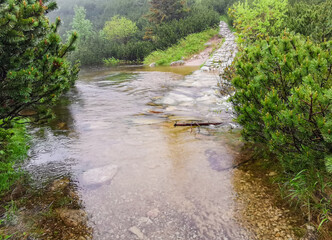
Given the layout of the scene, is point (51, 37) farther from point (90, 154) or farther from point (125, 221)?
point (125, 221)

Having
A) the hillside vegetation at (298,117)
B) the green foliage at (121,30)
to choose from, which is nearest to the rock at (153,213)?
the hillside vegetation at (298,117)

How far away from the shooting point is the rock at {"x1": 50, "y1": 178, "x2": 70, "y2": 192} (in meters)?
3.49

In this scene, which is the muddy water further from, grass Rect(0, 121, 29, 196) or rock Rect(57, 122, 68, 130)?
grass Rect(0, 121, 29, 196)

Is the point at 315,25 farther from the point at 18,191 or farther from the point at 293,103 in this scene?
the point at 18,191

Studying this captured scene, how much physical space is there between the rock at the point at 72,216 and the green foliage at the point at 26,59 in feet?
5.24

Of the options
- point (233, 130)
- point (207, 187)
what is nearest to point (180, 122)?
point (233, 130)

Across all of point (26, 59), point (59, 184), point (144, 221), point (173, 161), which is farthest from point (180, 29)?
point (144, 221)

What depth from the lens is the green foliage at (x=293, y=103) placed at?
7.80 feet

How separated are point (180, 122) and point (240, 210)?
370cm

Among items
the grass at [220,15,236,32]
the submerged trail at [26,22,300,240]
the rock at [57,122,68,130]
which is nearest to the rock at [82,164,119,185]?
the submerged trail at [26,22,300,240]

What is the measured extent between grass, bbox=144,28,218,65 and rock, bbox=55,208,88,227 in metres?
19.1

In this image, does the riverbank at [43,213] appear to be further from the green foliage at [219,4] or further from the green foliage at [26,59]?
the green foliage at [219,4]

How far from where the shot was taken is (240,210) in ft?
9.54

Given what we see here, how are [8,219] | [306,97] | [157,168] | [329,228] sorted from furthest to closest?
[157,168], [8,219], [329,228], [306,97]
